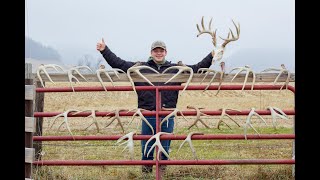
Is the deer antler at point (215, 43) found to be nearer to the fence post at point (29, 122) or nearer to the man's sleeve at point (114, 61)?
the man's sleeve at point (114, 61)

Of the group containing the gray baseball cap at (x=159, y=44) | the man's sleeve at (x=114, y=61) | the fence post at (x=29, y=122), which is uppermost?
the gray baseball cap at (x=159, y=44)

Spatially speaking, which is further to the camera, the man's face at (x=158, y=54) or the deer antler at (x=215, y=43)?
the man's face at (x=158, y=54)

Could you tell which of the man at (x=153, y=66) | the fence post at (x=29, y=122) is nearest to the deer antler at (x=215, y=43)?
the man at (x=153, y=66)

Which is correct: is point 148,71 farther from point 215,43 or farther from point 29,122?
point 29,122

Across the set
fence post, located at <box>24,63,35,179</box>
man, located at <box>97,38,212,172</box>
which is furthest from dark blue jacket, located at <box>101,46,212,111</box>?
fence post, located at <box>24,63,35,179</box>

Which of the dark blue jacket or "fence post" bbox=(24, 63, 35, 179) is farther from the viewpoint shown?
the dark blue jacket

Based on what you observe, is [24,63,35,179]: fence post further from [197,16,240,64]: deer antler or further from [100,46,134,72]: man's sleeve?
[197,16,240,64]: deer antler

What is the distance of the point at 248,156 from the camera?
7477mm

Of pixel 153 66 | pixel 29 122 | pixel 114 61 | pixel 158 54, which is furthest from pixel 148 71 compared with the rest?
pixel 29 122

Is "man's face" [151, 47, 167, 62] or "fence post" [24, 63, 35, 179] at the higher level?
"man's face" [151, 47, 167, 62]

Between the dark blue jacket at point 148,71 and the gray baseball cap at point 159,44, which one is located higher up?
the gray baseball cap at point 159,44
